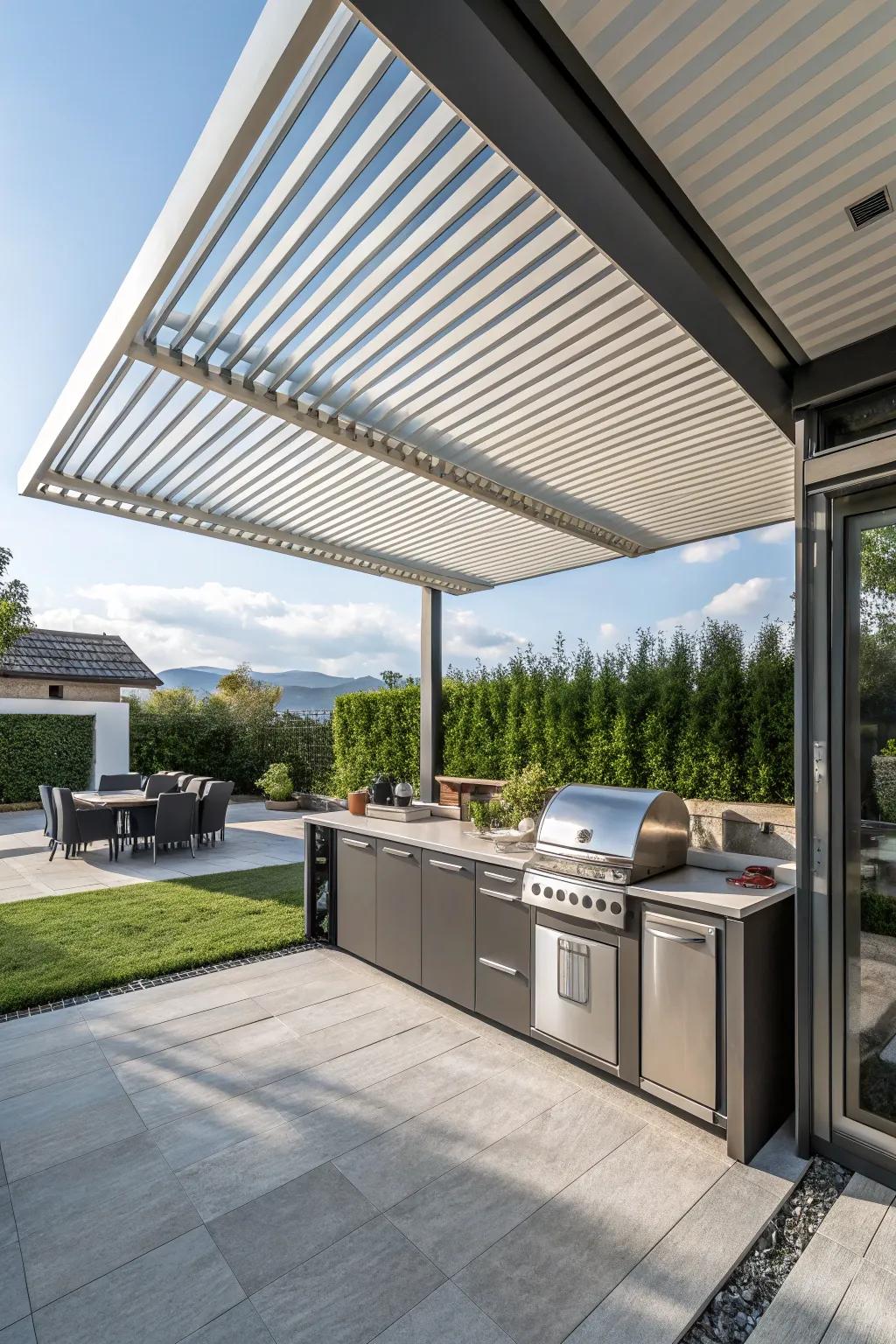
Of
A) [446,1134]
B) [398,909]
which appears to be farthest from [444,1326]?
[398,909]

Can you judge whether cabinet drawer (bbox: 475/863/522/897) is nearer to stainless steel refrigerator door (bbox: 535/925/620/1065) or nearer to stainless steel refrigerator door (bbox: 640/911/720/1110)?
stainless steel refrigerator door (bbox: 535/925/620/1065)

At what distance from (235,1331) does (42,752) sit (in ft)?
42.2

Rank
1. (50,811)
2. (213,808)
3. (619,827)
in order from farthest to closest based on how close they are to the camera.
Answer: (213,808), (50,811), (619,827)

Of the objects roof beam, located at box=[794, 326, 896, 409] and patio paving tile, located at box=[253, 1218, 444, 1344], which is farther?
roof beam, located at box=[794, 326, 896, 409]

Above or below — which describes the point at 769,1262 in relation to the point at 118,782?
below

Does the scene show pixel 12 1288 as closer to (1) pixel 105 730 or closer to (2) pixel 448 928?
(2) pixel 448 928

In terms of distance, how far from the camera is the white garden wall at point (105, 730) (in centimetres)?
1316

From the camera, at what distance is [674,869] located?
135 inches

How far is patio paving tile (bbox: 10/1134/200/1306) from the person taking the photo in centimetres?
213

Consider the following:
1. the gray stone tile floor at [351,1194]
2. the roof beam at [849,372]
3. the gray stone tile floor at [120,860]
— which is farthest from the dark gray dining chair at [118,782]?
the roof beam at [849,372]

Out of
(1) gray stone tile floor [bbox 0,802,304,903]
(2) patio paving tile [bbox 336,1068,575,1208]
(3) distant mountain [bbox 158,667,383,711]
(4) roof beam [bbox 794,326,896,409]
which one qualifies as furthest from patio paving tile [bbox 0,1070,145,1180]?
(3) distant mountain [bbox 158,667,383,711]

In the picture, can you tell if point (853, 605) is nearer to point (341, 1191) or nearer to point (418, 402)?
point (418, 402)

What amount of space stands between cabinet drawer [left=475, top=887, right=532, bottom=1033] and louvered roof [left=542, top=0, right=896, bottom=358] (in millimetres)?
3008

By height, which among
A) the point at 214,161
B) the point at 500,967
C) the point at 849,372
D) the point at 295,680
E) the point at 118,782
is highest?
the point at 214,161
